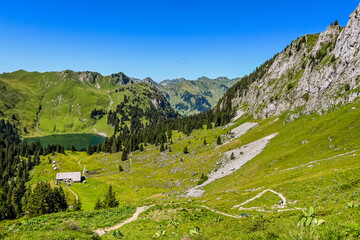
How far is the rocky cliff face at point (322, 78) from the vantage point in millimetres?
89250

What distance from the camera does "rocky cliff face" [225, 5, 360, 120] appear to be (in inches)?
3514

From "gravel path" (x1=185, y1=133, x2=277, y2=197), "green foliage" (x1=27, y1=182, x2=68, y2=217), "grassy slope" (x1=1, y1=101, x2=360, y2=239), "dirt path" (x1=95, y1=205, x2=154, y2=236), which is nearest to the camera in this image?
"grassy slope" (x1=1, y1=101, x2=360, y2=239)

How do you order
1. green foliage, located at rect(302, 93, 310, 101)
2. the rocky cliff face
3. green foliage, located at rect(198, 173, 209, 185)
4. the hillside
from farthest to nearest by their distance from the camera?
green foliage, located at rect(302, 93, 310, 101) < the rocky cliff face < green foliage, located at rect(198, 173, 209, 185) < the hillside

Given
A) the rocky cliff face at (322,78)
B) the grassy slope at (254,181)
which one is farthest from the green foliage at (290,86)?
the grassy slope at (254,181)

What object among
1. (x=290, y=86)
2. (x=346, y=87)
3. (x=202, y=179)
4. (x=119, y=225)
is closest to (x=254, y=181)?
(x=202, y=179)

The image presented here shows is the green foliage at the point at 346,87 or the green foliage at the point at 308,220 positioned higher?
the green foliage at the point at 346,87

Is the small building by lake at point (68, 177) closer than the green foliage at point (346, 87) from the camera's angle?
No

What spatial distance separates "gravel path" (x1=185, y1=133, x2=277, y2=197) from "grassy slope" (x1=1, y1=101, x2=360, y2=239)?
4.60m

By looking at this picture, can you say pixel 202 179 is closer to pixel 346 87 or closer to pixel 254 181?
pixel 254 181

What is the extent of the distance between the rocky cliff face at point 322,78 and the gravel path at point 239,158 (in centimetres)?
2654

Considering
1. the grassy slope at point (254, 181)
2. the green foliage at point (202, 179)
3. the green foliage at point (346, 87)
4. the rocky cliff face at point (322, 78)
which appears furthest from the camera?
the rocky cliff face at point (322, 78)

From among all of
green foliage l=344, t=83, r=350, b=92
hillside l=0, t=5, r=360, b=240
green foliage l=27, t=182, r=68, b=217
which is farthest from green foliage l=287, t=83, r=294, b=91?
green foliage l=27, t=182, r=68, b=217

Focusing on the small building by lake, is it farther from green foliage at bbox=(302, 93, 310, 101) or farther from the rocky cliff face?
green foliage at bbox=(302, 93, 310, 101)

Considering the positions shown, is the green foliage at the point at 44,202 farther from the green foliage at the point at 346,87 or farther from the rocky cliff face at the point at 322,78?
the green foliage at the point at 346,87
